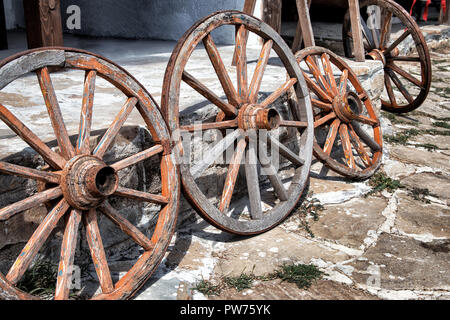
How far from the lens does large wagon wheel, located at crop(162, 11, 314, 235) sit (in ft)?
8.77

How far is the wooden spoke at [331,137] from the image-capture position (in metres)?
3.89

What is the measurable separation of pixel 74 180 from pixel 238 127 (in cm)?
120

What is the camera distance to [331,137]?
12.8 feet

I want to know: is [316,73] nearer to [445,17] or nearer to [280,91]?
[280,91]

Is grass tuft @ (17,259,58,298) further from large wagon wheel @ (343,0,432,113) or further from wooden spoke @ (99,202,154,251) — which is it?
large wagon wheel @ (343,0,432,113)

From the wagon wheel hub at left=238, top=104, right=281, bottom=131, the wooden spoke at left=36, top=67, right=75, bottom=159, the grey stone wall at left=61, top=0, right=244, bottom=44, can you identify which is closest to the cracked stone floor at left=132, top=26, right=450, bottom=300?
the wagon wheel hub at left=238, top=104, right=281, bottom=131

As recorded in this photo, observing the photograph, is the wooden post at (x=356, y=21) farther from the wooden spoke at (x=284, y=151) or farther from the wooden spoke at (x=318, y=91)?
the wooden spoke at (x=284, y=151)

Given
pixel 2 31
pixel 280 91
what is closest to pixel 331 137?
pixel 280 91

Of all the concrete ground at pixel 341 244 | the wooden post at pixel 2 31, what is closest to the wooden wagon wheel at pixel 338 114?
the concrete ground at pixel 341 244

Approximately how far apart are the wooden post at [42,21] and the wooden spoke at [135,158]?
6.00 ft

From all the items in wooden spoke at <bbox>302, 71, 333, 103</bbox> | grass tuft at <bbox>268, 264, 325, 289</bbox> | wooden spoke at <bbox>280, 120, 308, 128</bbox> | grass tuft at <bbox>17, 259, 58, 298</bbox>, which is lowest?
grass tuft at <bbox>268, 264, 325, 289</bbox>

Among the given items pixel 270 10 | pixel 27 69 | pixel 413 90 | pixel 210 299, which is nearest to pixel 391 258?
pixel 210 299

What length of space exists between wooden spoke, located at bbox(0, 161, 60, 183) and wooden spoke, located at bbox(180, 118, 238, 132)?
880 millimetres

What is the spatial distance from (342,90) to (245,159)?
1.45 m
